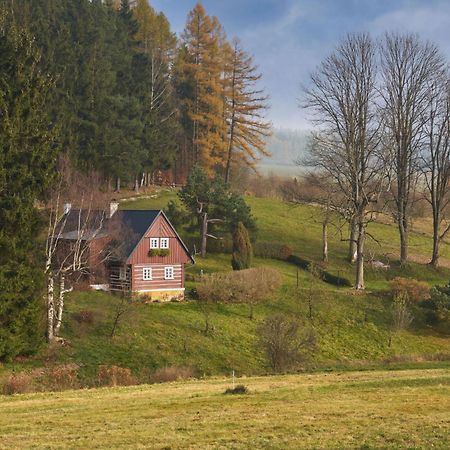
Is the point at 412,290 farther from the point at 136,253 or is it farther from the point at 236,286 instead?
the point at 136,253

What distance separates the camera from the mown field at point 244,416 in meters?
12.5

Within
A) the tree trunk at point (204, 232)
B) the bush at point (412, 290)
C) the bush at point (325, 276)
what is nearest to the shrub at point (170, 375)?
the bush at point (412, 290)

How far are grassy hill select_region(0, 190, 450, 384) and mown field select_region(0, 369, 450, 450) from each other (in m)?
6.90

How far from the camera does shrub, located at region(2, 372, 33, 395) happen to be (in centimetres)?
2222

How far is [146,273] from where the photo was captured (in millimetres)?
37406

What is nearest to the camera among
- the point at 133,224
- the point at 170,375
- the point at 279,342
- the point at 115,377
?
the point at 115,377

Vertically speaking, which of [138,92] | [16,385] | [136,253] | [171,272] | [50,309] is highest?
[138,92]

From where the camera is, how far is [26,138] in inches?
1110

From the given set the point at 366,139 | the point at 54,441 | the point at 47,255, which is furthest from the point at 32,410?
the point at 366,139

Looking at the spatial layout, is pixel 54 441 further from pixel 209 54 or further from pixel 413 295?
pixel 209 54

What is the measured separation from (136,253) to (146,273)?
Result: 4.61 ft

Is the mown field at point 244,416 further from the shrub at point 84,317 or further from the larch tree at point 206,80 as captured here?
the larch tree at point 206,80

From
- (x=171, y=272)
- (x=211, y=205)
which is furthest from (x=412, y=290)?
(x=211, y=205)

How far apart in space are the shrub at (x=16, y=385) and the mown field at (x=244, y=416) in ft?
5.89
